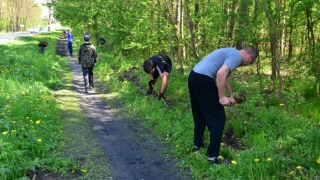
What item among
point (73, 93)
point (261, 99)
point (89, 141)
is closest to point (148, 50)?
point (73, 93)

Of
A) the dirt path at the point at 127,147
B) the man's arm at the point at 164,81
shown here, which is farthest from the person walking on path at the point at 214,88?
the man's arm at the point at 164,81

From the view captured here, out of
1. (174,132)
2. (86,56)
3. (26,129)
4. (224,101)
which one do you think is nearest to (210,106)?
(224,101)

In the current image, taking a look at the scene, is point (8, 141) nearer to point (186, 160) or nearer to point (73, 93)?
point (186, 160)

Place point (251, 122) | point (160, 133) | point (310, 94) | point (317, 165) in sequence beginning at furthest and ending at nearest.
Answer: point (310, 94) < point (160, 133) < point (251, 122) < point (317, 165)

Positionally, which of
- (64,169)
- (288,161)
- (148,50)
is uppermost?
(148,50)

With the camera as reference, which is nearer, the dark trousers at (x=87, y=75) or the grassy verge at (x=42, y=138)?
the grassy verge at (x=42, y=138)

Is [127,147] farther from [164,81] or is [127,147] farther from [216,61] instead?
[164,81]

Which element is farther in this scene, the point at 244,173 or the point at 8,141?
the point at 8,141

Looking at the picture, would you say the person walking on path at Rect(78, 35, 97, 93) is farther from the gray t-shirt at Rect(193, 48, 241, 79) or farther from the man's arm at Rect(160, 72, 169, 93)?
the gray t-shirt at Rect(193, 48, 241, 79)

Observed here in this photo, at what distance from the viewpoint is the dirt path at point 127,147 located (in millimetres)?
4164

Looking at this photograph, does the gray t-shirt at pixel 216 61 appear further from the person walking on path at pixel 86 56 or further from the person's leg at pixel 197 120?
the person walking on path at pixel 86 56

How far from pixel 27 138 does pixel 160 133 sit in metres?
2.31

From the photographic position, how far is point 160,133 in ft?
18.5

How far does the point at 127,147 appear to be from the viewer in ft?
16.8
